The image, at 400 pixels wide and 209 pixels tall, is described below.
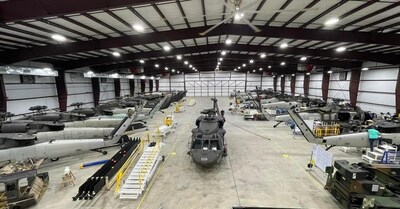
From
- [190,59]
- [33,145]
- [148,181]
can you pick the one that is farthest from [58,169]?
[190,59]

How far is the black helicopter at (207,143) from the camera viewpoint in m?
9.69

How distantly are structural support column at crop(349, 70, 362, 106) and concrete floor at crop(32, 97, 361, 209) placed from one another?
1862 cm

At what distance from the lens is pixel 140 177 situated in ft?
28.5

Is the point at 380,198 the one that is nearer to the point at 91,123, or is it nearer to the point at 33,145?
the point at 33,145

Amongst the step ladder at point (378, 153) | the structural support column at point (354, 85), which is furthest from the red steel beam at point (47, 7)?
the structural support column at point (354, 85)

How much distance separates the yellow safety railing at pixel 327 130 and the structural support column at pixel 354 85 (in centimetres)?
1496

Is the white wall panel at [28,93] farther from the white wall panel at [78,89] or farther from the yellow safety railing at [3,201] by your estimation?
the yellow safety railing at [3,201]

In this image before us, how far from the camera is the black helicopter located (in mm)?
9688

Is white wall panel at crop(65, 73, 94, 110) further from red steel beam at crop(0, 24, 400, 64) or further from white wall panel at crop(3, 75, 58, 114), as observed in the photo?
red steel beam at crop(0, 24, 400, 64)

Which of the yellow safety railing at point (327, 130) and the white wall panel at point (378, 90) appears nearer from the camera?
the yellow safety railing at point (327, 130)

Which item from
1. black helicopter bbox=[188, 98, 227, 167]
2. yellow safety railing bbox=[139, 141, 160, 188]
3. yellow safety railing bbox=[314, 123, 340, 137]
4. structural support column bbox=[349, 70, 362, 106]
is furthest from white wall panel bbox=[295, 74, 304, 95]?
yellow safety railing bbox=[139, 141, 160, 188]

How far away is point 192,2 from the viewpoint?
9914 millimetres

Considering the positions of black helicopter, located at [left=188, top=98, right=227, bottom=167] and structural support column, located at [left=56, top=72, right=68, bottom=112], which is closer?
black helicopter, located at [left=188, top=98, right=227, bottom=167]

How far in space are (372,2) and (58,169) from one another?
61.5ft
